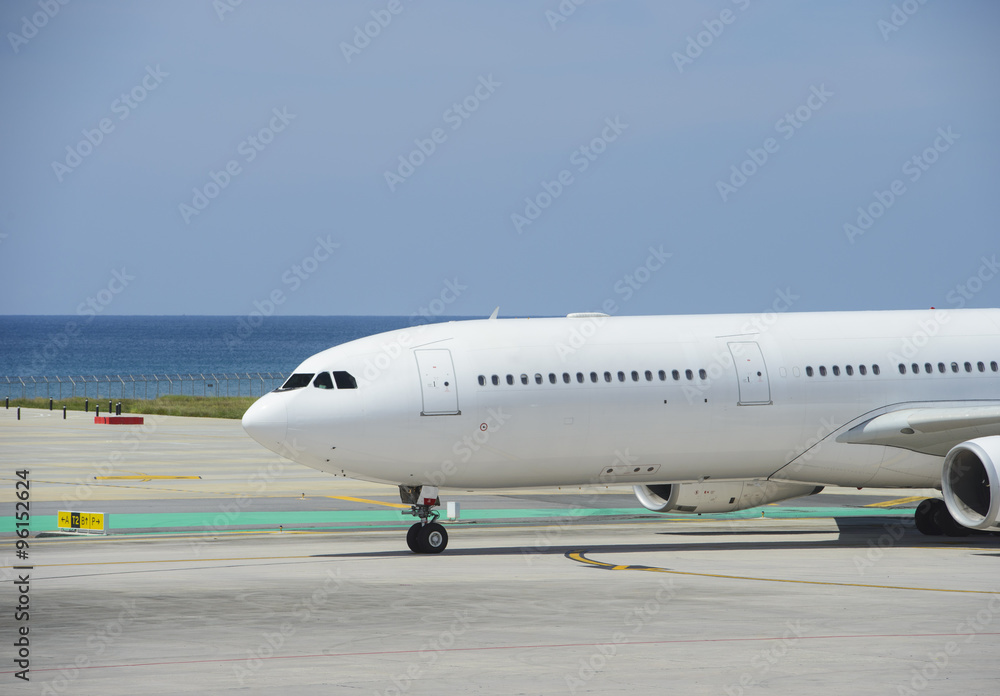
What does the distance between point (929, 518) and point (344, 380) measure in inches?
540

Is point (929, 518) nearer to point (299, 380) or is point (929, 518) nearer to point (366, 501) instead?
point (299, 380)

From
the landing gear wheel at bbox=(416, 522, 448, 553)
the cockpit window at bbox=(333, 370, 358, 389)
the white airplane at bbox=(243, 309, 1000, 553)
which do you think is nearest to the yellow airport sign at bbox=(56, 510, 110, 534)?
the white airplane at bbox=(243, 309, 1000, 553)

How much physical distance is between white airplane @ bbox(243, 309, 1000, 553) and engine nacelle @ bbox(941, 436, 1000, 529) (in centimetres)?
4

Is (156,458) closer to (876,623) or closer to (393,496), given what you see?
(393,496)

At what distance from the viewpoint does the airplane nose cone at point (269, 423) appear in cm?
2589

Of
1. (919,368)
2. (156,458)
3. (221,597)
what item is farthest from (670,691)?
(156,458)

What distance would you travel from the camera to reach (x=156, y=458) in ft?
174

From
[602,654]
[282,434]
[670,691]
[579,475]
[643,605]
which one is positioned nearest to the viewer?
[670,691]

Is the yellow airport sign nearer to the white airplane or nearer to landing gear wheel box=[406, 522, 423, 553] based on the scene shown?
the white airplane

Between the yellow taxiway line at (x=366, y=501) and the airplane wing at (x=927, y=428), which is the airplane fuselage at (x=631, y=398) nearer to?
the airplane wing at (x=927, y=428)

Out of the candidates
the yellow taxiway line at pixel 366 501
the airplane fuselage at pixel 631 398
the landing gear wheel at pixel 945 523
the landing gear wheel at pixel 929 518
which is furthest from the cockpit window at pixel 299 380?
the landing gear wheel at pixel 945 523

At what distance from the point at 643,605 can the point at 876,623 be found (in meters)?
3.43

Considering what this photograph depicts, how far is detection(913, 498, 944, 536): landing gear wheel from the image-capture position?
102 feet

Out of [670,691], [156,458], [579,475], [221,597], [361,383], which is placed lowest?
[670,691]
